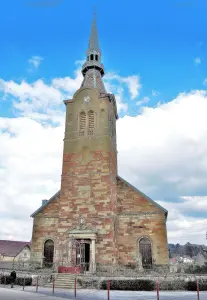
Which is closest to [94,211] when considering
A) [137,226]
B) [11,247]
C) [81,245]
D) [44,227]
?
[81,245]

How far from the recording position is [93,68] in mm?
36438

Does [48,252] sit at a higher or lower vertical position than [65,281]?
higher

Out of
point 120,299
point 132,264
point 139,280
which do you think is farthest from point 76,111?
point 120,299

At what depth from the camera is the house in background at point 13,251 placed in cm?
5078

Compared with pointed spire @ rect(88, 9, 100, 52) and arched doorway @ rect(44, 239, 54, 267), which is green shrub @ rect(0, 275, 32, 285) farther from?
pointed spire @ rect(88, 9, 100, 52)

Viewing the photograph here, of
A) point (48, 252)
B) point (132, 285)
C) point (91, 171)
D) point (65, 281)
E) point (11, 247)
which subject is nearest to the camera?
point (132, 285)

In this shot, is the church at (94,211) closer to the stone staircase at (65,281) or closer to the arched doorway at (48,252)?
the arched doorway at (48,252)

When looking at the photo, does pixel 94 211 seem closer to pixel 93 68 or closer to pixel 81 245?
pixel 81 245

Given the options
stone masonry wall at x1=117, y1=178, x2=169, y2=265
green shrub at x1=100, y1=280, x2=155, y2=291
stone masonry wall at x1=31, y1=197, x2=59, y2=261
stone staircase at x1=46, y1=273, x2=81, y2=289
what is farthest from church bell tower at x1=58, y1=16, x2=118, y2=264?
green shrub at x1=100, y1=280, x2=155, y2=291

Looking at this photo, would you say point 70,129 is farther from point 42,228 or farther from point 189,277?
point 189,277

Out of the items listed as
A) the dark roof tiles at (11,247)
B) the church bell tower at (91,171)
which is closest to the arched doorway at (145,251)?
the church bell tower at (91,171)

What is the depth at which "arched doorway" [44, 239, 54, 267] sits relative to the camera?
27.8 meters

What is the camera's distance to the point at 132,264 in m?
26.4

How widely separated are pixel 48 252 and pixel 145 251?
9542 millimetres
